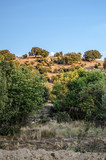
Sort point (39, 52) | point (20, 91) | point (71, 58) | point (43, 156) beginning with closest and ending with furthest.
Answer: point (43, 156)
point (20, 91)
point (71, 58)
point (39, 52)

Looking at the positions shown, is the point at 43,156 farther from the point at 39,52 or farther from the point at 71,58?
the point at 39,52

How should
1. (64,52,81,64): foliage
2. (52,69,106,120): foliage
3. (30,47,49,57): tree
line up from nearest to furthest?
1. (52,69,106,120): foliage
2. (64,52,81,64): foliage
3. (30,47,49,57): tree

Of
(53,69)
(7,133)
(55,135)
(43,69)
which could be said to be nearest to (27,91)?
(7,133)

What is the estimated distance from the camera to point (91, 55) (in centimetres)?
6131

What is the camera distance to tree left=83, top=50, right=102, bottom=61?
6097 cm

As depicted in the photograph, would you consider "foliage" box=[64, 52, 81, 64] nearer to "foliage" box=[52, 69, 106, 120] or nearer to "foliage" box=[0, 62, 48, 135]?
"foliage" box=[52, 69, 106, 120]

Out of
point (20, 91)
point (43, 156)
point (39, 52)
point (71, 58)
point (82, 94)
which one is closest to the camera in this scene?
point (43, 156)

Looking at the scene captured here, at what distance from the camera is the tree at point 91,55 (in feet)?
200

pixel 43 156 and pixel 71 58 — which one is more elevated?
pixel 71 58

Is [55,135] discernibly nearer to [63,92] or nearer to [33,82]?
[33,82]

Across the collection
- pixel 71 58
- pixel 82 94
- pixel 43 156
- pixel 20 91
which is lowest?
pixel 82 94

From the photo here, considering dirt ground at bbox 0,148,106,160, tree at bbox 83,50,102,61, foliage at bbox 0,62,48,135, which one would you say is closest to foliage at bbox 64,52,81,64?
tree at bbox 83,50,102,61

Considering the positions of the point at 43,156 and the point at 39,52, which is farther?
the point at 39,52


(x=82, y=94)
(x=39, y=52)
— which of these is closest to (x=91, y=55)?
(x=39, y=52)
